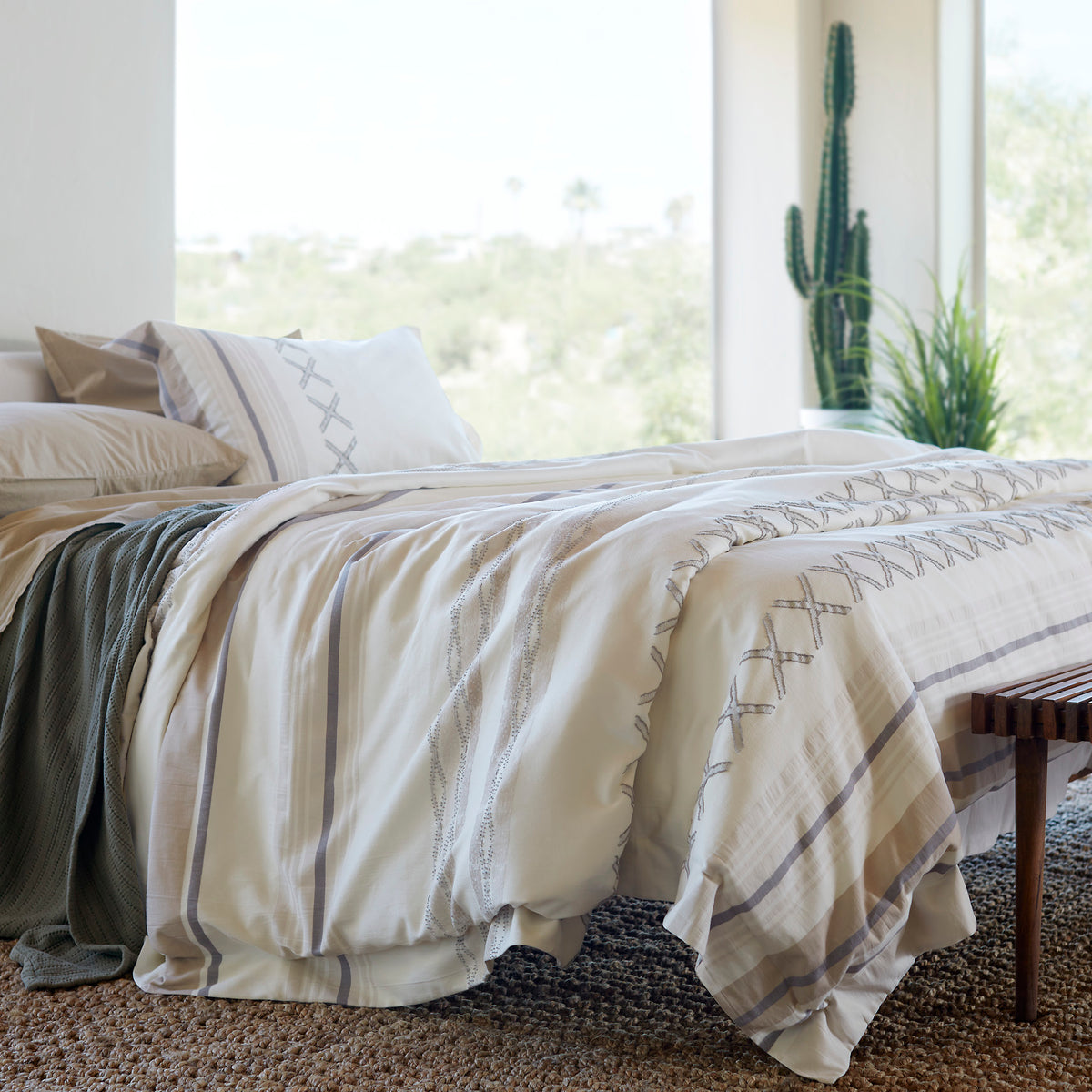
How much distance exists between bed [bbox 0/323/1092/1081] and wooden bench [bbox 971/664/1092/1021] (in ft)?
0.16

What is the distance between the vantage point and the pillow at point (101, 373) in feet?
8.87

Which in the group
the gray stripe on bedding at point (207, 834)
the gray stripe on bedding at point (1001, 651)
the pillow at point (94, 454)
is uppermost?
the pillow at point (94, 454)

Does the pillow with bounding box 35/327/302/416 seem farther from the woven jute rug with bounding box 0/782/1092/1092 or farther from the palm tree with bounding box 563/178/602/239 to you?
the palm tree with bounding box 563/178/602/239

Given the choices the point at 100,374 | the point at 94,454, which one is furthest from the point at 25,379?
the point at 94,454

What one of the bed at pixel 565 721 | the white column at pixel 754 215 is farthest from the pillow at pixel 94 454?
the white column at pixel 754 215

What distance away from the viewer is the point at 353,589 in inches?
62.9

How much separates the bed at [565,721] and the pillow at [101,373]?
0.59m

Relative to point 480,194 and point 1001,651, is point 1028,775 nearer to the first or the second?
point 1001,651

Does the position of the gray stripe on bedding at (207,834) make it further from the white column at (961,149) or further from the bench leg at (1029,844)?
the white column at (961,149)

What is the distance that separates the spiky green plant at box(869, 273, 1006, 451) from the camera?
4.77 m

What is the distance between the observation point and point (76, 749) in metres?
1.87

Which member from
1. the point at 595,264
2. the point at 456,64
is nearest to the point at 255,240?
the point at 456,64

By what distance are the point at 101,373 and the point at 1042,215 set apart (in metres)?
3.88

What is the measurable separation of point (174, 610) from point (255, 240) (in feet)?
9.85
